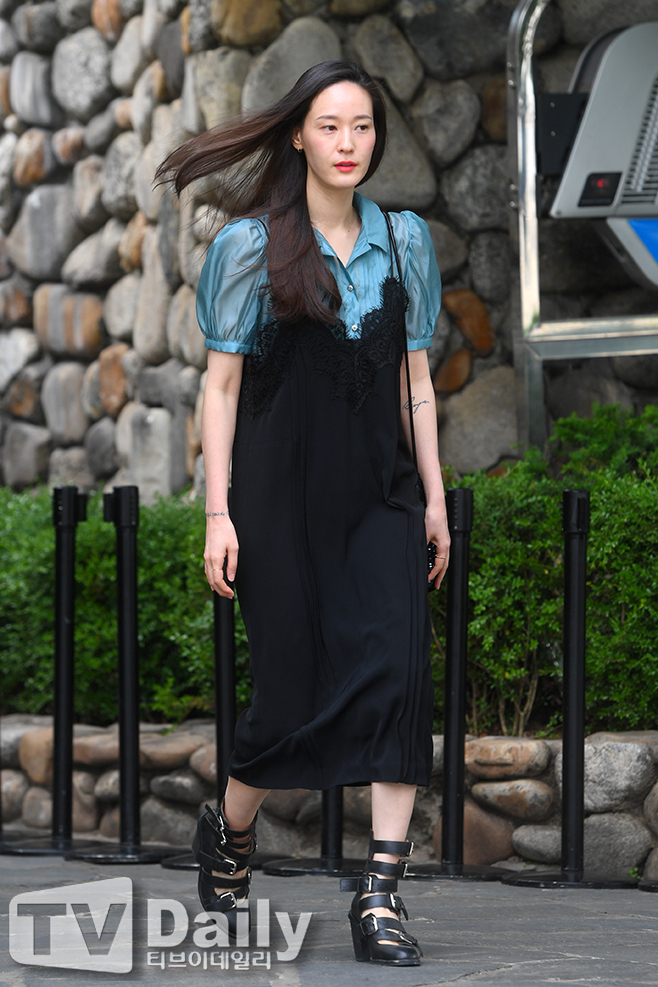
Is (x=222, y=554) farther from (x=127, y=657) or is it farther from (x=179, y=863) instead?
(x=179, y=863)

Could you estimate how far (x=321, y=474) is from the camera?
2426mm

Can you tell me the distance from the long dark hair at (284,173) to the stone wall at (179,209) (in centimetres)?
135

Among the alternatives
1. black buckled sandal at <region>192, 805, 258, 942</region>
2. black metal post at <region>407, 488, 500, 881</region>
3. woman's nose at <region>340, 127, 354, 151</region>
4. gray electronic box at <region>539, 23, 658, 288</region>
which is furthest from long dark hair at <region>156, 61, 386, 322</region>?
gray electronic box at <region>539, 23, 658, 288</region>

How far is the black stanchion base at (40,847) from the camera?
11.7 ft

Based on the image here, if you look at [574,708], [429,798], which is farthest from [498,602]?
[429,798]

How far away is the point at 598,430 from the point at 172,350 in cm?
241

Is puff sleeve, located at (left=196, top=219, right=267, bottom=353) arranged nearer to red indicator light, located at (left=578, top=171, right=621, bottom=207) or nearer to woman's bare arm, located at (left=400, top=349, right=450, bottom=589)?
woman's bare arm, located at (left=400, top=349, right=450, bottom=589)

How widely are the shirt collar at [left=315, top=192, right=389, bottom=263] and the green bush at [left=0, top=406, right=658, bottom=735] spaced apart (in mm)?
1315

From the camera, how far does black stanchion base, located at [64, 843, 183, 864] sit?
3479 millimetres

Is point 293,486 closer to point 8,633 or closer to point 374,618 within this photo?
point 374,618

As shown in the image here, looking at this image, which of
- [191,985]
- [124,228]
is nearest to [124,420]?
[124,228]

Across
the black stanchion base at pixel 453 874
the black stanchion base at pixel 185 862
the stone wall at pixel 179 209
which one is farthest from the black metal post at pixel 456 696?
the stone wall at pixel 179 209

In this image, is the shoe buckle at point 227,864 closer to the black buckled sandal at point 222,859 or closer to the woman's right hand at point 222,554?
the black buckled sandal at point 222,859

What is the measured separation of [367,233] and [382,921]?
1.39 meters
